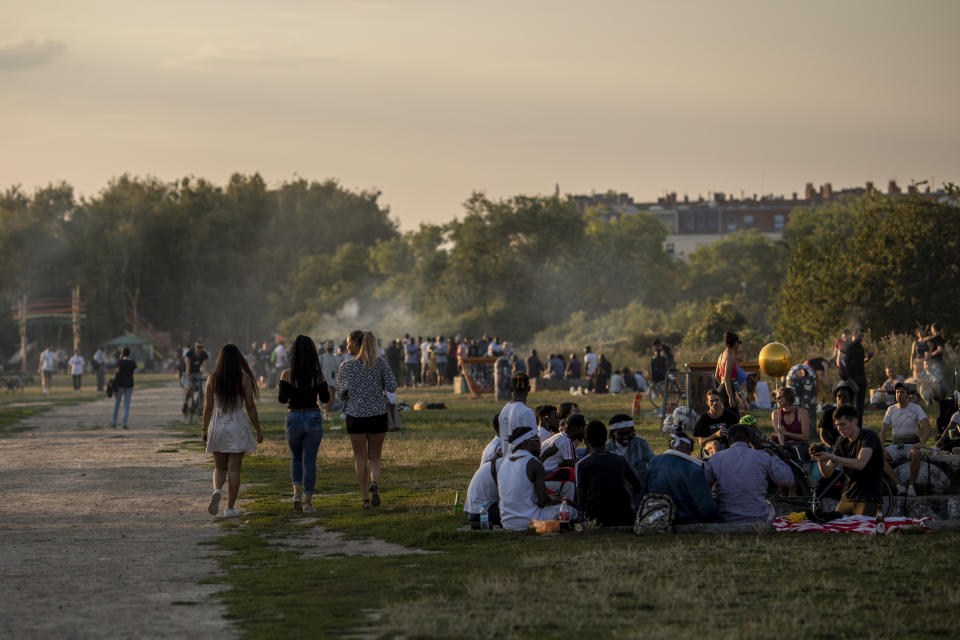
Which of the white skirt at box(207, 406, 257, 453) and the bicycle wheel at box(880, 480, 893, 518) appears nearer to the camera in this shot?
the bicycle wheel at box(880, 480, 893, 518)

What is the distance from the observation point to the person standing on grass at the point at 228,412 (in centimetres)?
1312

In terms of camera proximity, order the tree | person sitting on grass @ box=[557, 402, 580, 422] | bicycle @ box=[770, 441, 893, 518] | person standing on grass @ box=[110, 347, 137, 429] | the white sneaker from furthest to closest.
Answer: the tree < person standing on grass @ box=[110, 347, 137, 429] < person sitting on grass @ box=[557, 402, 580, 422] < the white sneaker < bicycle @ box=[770, 441, 893, 518]

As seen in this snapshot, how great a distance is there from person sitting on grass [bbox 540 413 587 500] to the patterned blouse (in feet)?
5.50

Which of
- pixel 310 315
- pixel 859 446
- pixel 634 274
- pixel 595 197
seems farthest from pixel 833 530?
pixel 595 197

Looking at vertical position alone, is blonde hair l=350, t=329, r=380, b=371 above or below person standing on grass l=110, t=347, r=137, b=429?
above

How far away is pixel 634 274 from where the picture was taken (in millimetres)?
91125

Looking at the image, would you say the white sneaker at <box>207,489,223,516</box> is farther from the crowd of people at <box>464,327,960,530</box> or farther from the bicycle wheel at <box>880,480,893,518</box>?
the bicycle wheel at <box>880,480,893,518</box>

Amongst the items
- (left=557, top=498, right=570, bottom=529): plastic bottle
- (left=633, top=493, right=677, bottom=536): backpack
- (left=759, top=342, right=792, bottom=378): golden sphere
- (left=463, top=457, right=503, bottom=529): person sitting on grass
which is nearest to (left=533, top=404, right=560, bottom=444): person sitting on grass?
(left=463, top=457, right=503, bottom=529): person sitting on grass

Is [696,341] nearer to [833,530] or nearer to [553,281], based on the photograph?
[553,281]

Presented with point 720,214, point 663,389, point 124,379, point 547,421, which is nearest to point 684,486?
point 547,421

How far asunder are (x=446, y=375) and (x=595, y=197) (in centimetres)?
15012

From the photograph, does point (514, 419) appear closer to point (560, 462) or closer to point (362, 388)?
point (560, 462)

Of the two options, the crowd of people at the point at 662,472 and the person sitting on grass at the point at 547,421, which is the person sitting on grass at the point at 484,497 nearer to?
the crowd of people at the point at 662,472

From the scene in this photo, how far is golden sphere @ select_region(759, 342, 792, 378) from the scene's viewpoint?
17359mm
